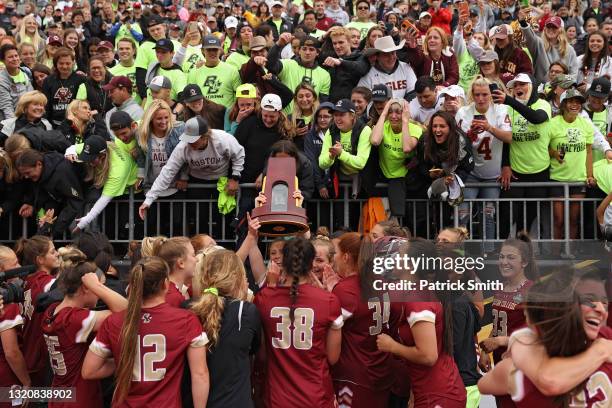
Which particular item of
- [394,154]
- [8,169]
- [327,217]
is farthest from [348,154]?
[8,169]

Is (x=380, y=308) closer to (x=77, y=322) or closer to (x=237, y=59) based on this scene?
(x=77, y=322)

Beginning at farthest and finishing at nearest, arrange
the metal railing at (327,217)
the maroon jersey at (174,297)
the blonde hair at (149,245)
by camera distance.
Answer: the metal railing at (327,217) → the blonde hair at (149,245) → the maroon jersey at (174,297)

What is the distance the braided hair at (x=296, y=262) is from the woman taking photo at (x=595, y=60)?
28.4 ft

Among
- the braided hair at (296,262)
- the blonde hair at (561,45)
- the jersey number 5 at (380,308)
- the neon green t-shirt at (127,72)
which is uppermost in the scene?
the blonde hair at (561,45)

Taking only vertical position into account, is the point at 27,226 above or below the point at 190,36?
below

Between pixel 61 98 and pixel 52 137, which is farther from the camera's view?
pixel 61 98

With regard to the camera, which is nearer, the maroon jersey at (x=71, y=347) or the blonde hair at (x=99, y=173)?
the maroon jersey at (x=71, y=347)

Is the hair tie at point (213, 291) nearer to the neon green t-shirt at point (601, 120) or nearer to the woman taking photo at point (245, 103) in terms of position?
the woman taking photo at point (245, 103)

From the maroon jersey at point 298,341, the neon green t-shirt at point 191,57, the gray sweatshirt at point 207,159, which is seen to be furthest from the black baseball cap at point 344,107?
the maroon jersey at point 298,341

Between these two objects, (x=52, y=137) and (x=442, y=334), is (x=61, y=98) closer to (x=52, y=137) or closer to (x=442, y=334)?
(x=52, y=137)

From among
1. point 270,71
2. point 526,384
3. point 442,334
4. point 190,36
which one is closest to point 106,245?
point 442,334

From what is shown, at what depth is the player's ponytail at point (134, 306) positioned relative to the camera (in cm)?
641

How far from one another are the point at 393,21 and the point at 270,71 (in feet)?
14.4

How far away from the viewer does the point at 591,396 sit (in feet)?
17.1
